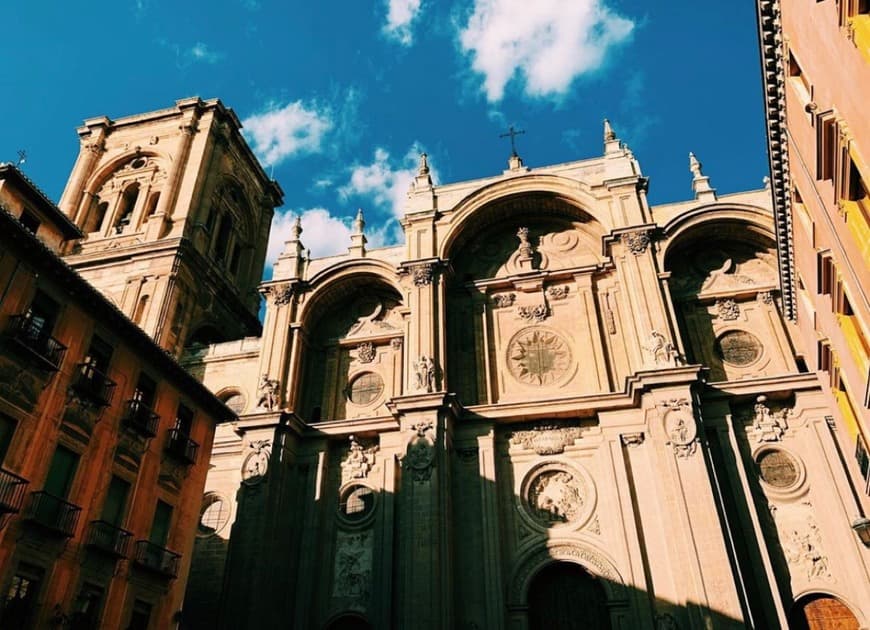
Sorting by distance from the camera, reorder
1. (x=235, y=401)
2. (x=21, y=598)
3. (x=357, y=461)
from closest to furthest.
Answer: (x=21, y=598), (x=357, y=461), (x=235, y=401)

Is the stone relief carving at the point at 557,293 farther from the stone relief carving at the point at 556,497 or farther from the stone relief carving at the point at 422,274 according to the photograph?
the stone relief carving at the point at 556,497

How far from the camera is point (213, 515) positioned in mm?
25406

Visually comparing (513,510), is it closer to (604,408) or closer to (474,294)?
(604,408)

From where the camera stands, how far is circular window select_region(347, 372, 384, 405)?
26.9 metres

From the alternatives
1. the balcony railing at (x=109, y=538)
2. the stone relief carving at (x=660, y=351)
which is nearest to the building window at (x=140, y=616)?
the balcony railing at (x=109, y=538)

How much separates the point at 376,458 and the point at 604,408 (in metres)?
8.45

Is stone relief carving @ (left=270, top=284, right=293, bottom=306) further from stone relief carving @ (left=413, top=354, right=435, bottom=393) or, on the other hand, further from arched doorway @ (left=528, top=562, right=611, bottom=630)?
arched doorway @ (left=528, top=562, right=611, bottom=630)

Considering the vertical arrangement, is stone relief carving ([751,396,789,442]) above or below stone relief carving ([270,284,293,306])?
below

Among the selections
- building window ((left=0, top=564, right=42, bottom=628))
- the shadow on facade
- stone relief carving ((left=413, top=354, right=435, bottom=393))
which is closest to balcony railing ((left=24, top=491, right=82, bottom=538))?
building window ((left=0, top=564, right=42, bottom=628))

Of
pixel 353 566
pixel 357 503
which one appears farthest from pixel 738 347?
pixel 353 566

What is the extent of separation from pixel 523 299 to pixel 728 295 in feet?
25.4

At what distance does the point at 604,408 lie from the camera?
23.2m

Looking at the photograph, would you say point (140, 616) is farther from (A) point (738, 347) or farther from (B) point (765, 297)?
(B) point (765, 297)

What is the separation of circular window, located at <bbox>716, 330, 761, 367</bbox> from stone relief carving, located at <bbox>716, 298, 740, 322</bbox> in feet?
1.87
